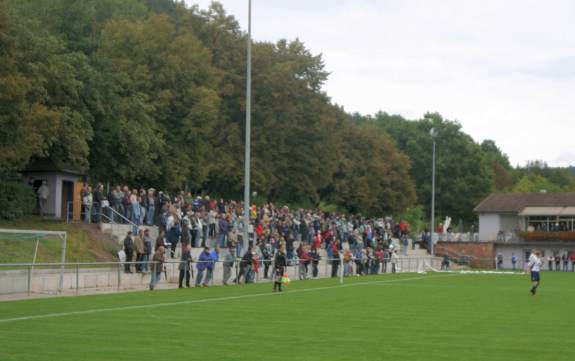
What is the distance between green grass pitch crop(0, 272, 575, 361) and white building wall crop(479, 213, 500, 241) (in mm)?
64478

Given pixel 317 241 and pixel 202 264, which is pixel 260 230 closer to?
pixel 317 241

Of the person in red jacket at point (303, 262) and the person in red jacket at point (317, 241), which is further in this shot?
the person in red jacket at point (317, 241)

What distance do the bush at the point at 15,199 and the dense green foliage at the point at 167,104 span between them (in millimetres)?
952

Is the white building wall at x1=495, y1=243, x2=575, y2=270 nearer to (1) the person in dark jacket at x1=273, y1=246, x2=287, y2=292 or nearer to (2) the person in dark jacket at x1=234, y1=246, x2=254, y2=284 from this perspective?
(2) the person in dark jacket at x1=234, y1=246, x2=254, y2=284

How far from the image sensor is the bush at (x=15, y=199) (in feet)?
130

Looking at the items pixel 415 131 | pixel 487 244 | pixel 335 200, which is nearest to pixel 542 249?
pixel 487 244

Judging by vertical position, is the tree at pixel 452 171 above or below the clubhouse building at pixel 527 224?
above

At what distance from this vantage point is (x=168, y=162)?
5494 centimetres

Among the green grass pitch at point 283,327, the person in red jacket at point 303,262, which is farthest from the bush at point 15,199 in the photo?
the person in red jacket at point 303,262

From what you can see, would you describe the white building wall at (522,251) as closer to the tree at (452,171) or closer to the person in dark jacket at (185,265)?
the tree at (452,171)

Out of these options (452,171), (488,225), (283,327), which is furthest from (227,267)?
(452,171)

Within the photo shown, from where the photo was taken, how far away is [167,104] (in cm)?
5556

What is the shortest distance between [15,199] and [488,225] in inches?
2597

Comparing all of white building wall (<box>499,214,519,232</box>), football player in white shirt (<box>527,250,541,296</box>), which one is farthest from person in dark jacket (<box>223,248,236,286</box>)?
white building wall (<box>499,214,519,232</box>)
